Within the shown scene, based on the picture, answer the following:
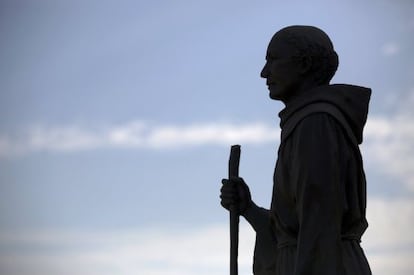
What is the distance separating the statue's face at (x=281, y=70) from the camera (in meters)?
12.0

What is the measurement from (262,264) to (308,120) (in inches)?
68.5

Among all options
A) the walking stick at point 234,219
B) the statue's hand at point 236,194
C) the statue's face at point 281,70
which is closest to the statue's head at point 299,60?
the statue's face at point 281,70

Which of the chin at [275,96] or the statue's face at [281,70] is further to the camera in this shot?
the chin at [275,96]

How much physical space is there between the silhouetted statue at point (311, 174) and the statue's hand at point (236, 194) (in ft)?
0.04

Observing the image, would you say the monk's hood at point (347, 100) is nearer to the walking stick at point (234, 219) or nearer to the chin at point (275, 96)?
the chin at point (275, 96)

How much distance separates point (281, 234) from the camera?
11844 mm

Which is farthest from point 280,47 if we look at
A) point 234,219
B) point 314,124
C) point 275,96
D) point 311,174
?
point 234,219

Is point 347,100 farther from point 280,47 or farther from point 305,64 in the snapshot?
point 280,47

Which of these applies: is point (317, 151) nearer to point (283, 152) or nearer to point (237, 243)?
point (283, 152)

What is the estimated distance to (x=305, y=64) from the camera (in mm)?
11961

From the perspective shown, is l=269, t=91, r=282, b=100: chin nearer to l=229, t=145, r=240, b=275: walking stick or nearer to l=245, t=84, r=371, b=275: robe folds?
l=245, t=84, r=371, b=275: robe folds

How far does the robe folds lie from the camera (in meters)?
11.2

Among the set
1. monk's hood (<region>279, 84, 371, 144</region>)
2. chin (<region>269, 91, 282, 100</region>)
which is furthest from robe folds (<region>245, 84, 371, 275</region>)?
chin (<region>269, 91, 282, 100</region>)

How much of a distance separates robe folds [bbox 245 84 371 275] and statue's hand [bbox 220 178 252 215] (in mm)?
512
